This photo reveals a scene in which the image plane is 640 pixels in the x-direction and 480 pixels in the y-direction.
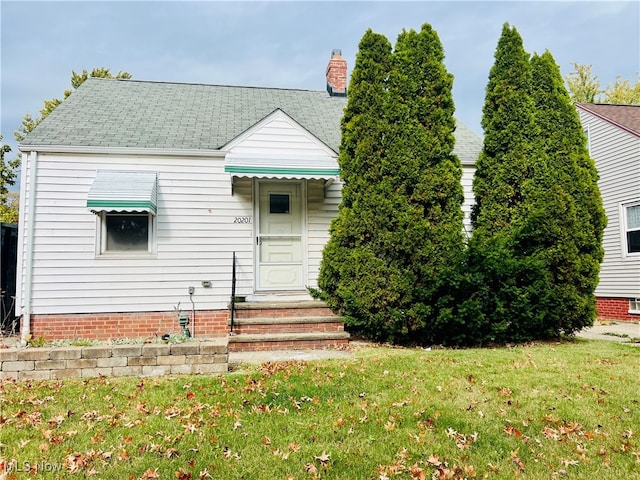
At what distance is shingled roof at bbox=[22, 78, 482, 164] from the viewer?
8742 mm

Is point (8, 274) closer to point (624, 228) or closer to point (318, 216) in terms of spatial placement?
point (318, 216)

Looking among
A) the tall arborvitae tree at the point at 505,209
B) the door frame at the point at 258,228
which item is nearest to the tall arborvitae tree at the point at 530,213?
the tall arborvitae tree at the point at 505,209

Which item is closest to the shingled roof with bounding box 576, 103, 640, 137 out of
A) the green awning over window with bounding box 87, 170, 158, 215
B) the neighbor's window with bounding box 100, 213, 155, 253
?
the green awning over window with bounding box 87, 170, 158, 215

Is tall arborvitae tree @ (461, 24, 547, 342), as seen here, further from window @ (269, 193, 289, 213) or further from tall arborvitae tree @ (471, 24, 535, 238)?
window @ (269, 193, 289, 213)

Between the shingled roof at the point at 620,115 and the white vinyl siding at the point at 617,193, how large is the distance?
148 millimetres

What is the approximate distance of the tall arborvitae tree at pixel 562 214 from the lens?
7.40 meters

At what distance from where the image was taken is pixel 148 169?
28.3 ft

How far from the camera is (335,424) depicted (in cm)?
365

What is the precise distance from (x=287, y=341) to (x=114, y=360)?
8.85ft

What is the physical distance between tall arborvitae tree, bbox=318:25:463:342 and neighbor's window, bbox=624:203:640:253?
794 cm

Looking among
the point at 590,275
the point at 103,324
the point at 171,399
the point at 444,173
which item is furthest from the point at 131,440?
the point at 590,275

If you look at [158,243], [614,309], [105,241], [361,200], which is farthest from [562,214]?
[105,241]

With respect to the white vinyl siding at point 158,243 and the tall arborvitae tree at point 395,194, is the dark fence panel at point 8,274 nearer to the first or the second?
the white vinyl siding at point 158,243

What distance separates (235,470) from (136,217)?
22.3 feet
